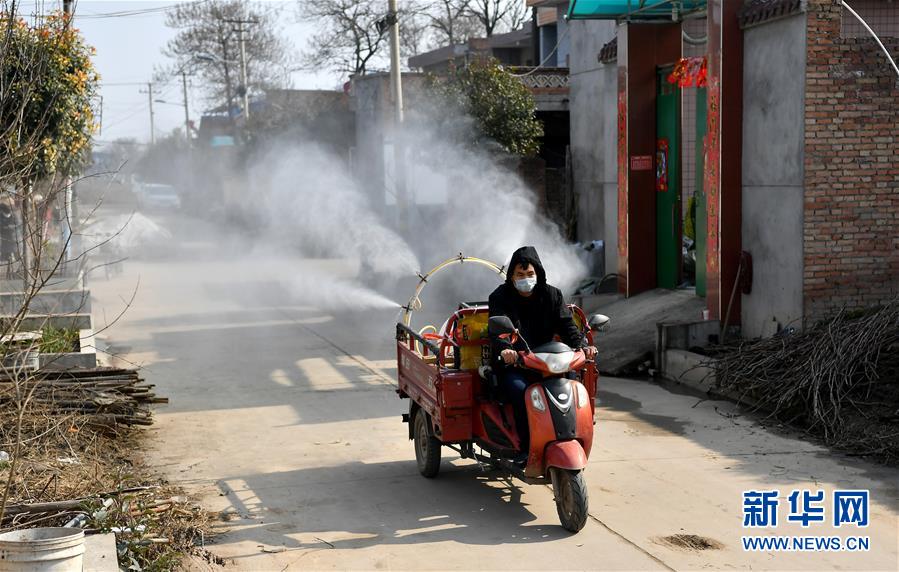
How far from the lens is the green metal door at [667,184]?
1512cm

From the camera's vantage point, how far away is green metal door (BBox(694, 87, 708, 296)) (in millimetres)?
13773

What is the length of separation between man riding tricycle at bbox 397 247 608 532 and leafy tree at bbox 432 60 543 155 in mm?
14209

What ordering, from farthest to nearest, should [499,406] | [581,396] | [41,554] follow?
[499,406] → [581,396] → [41,554]

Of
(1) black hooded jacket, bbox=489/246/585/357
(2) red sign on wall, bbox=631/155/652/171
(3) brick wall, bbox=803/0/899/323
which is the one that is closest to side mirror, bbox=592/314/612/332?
(1) black hooded jacket, bbox=489/246/585/357

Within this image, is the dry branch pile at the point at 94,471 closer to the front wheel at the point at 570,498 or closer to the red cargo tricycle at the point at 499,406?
the red cargo tricycle at the point at 499,406

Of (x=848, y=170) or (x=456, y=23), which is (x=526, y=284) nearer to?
(x=848, y=170)

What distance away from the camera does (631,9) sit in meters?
15.1

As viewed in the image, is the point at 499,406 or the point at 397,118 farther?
the point at 397,118

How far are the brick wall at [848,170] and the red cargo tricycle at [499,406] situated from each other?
425cm

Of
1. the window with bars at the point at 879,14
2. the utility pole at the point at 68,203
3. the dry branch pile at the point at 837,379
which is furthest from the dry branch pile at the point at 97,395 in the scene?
the window with bars at the point at 879,14

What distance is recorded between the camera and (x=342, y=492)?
26.1 feet

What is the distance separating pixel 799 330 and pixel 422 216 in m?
15.8

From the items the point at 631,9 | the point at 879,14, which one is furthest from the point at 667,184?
the point at 879,14

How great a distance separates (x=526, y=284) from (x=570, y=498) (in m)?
1.58
